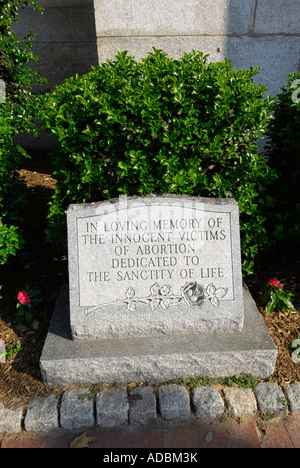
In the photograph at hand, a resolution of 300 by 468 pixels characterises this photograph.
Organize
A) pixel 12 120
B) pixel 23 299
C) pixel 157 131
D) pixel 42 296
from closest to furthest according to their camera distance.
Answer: pixel 157 131 → pixel 23 299 → pixel 42 296 → pixel 12 120

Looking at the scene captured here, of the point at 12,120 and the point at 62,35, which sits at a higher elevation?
the point at 62,35

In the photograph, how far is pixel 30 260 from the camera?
3.88 m

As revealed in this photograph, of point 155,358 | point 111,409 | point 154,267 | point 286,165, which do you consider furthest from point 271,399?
point 286,165

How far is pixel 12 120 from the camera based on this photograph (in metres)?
3.56

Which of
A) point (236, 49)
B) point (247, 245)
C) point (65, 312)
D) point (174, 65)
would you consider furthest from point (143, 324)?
point (236, 49)

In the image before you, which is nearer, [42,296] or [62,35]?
[42,296]

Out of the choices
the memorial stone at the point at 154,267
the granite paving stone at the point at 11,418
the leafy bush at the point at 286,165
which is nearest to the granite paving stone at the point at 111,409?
the memorial stone at the point at 154,267

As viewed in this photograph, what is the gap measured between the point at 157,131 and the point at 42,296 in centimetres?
181

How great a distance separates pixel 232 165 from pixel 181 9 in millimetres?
2225

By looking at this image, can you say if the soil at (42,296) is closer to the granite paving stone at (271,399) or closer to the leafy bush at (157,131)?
the granite paving stone at (271,399)

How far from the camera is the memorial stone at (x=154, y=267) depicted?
277 centimetres

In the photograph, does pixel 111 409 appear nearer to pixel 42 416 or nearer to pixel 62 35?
pixel 42 416

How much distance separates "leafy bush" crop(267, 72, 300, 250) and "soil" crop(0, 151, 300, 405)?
363 millimetres

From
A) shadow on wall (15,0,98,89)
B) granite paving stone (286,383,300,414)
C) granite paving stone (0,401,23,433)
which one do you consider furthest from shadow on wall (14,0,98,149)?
granite paving stone (286,383,300,414)
